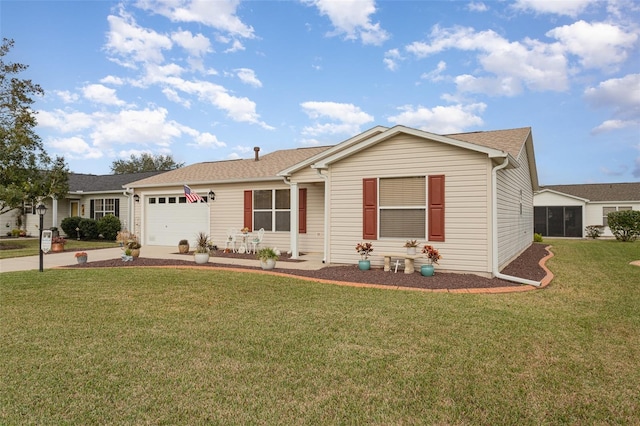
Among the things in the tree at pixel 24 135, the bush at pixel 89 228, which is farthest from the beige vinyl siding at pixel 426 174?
the tree at pixel 24 135

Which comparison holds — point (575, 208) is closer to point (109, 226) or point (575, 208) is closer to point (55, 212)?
point (109, 226)

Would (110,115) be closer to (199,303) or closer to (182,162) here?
(199,303)

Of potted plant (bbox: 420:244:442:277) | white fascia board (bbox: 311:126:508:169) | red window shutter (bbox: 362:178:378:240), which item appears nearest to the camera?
white fascia board (bbox: 311:126:508:169)

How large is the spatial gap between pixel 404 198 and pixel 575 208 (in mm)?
21837

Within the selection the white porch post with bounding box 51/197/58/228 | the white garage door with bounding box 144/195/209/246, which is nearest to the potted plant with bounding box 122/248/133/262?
the white garage door with bounding box 144/195/209/246

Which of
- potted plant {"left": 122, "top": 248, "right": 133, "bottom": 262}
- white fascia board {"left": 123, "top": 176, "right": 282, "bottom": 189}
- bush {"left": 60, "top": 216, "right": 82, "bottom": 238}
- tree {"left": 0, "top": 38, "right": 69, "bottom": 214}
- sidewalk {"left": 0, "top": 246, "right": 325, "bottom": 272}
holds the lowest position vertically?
sidewalk {"left": 0, "top": 246, "right": 325, "bottom": 272}

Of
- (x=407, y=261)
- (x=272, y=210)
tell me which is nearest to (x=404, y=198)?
(x=407, y=261)

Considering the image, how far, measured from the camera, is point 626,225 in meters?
19.3

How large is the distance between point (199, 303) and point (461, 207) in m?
5.84

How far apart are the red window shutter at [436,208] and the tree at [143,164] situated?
4665cm

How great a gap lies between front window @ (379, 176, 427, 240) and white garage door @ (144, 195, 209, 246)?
808cm

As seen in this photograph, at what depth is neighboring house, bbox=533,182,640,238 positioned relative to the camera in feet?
79.5

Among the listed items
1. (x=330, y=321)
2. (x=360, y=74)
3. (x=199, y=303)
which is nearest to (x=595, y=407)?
(x=330, y=321)

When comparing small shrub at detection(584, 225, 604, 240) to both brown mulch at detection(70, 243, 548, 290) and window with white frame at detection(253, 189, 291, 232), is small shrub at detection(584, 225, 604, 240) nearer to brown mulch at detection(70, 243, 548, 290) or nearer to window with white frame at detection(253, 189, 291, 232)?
brown mulch at detection(70, 243, 548, 290)
